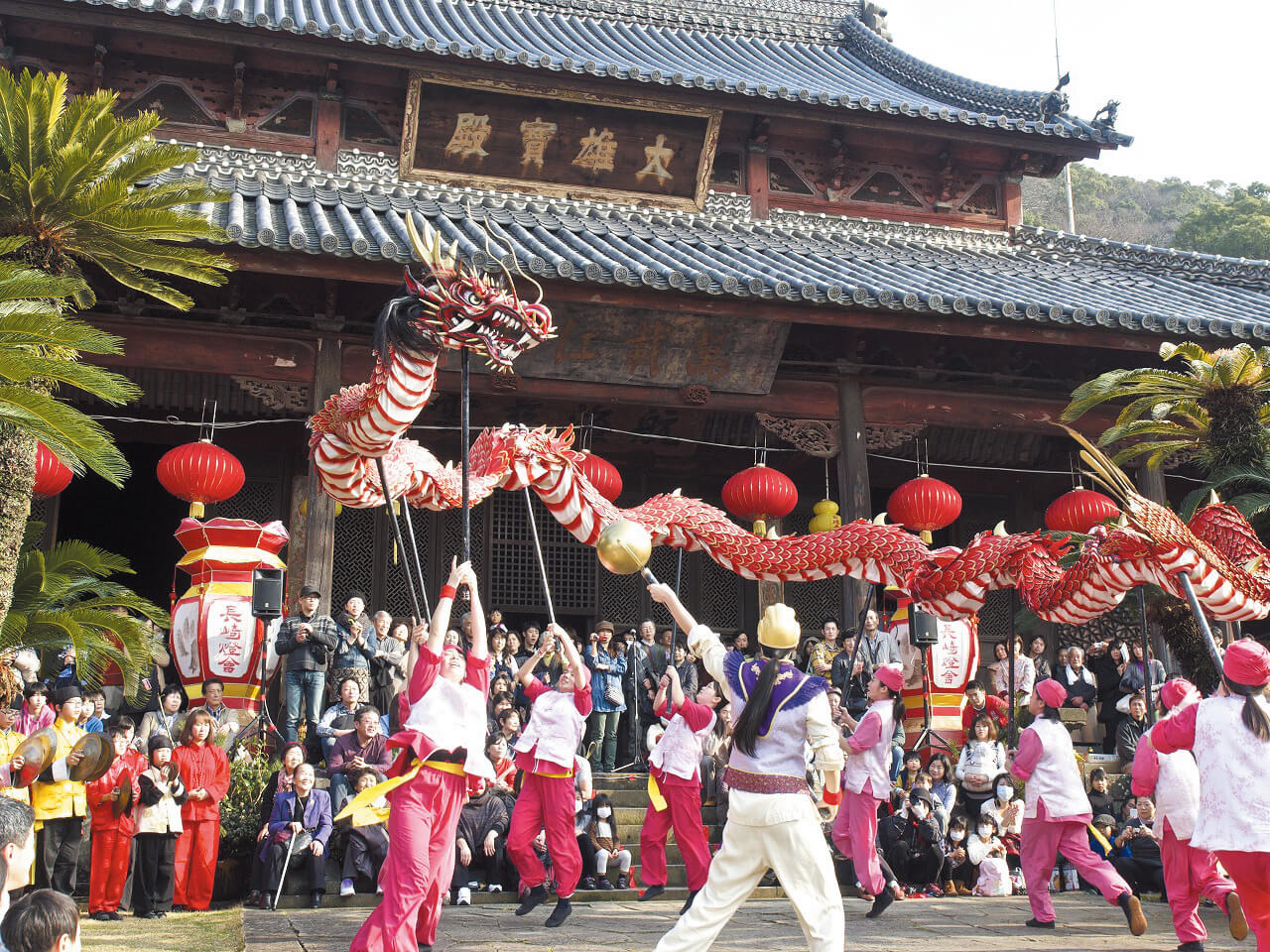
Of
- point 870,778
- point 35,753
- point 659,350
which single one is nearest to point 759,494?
point 659,350

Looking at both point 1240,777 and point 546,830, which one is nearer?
point 1240,777

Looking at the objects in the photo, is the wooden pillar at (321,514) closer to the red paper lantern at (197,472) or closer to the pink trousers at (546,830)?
the red paper lantern at (197,472)

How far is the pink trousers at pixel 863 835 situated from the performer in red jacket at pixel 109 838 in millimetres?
4727

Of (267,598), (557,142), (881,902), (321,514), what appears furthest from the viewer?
(557,142)

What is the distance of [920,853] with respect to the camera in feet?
33.1

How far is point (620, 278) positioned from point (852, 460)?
311cm

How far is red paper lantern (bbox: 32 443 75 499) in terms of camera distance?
403 inches

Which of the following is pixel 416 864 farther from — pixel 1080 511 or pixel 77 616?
pixel 1080 511

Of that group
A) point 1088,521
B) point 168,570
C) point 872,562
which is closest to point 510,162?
point 168,570

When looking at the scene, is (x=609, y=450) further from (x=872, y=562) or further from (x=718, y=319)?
(x=872, y=562)

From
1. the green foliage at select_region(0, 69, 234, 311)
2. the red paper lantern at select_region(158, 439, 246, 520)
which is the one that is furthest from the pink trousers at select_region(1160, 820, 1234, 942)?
the red paper lantern at select_region(158, 439, 246, 520)

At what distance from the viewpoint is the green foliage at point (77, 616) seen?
28.4 ft

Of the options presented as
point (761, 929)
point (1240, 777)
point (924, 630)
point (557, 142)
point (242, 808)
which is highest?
point (557, 142)

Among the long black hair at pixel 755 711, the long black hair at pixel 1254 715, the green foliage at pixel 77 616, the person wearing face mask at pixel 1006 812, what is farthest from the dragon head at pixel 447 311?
the person wearing face mask at pixel 1006 812
